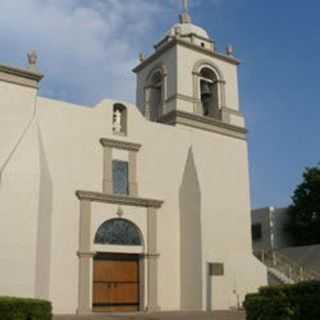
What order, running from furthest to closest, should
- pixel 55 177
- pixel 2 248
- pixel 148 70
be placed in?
1. pixel 148 70
2. pixel 55 177
3. pixel 2 248

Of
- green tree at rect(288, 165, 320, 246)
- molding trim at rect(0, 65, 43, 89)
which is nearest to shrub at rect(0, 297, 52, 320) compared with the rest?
molding trim at rect(0, 65, 43, 89)

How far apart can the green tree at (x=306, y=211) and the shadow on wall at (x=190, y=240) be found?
14.7 metres

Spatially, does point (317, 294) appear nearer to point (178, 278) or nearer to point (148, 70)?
point (178, 278)

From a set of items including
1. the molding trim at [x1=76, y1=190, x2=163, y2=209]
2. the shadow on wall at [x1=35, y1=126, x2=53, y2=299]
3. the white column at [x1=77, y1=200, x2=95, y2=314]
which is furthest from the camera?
the molding trim at [x1=76, y1=190, x2=163, y2=209]

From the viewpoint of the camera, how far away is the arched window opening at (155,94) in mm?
23047

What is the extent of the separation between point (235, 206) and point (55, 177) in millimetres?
7454

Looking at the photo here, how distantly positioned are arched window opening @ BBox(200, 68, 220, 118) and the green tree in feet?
42.5

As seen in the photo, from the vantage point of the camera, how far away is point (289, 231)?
33750mm

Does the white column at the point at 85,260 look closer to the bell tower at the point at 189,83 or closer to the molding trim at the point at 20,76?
the molding trim at the point at 20,76

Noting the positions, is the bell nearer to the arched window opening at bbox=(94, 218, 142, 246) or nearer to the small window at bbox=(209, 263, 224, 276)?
the arched window opening at bbox=(94, 218, 142, 246)

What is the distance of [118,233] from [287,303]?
936cm

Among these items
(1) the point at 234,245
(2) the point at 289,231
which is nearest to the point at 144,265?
(1) the point at 234,245

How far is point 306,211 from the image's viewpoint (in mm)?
32594

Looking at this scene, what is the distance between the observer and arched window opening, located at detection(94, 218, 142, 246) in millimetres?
18188
